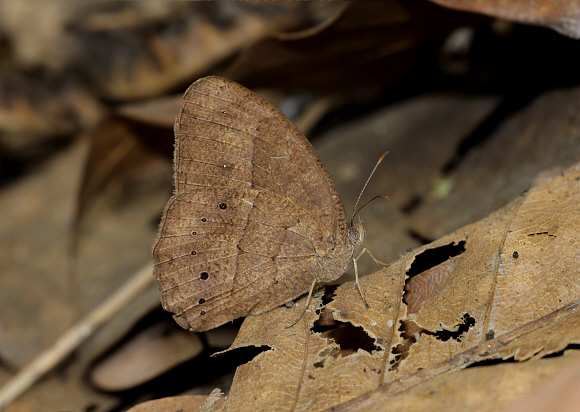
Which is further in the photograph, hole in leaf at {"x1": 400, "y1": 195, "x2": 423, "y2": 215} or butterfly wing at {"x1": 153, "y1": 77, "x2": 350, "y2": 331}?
hole in leaf at {"x1": 400, "y1": 195, "x2": 423, "y2": 215}

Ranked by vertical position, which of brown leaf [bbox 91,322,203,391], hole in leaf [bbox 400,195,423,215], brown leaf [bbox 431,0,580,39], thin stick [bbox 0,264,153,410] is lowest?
thin stick [bbox 0,264,153,410]

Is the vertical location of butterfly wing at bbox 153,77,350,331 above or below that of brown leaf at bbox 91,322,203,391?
above

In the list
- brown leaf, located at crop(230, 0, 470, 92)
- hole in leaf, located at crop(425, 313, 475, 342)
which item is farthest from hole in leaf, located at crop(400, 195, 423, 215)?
hole in leaf, located at crop(425, 313, 475, 342)

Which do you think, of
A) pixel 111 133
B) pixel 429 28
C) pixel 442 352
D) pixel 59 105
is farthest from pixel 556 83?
pixel 59 105

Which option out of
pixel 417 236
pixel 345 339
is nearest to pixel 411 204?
pixel 417 236

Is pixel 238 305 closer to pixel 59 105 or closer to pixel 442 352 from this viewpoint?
pixel 442 352

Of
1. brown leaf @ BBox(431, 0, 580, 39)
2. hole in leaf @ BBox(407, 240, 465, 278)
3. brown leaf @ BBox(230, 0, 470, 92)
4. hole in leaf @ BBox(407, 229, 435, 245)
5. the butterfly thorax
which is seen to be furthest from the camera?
brown leaf @ BBox(230, 0, 470, 92)

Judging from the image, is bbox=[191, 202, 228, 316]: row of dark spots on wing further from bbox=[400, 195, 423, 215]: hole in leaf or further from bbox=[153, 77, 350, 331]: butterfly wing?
bbox=[400, 195, 423, 215]: hole in leaf

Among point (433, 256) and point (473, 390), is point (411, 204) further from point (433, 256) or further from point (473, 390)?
point (473, 390)
